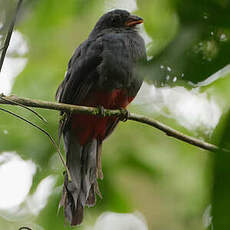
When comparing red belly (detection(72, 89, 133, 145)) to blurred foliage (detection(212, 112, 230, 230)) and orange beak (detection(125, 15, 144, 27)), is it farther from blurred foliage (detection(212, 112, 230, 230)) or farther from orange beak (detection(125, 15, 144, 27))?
blurred foliage (detection(212, 112, 230, 230))

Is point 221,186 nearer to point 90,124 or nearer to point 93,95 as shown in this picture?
point 93,95

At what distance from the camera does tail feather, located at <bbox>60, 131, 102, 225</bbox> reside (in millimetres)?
3246

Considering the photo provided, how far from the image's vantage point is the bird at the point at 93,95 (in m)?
3.52

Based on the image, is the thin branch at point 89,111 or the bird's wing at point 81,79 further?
the bird's wing at point 81,79

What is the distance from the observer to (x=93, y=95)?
12.0 ft

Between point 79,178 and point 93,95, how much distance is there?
2.45ft

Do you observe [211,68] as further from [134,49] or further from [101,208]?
[134,49]

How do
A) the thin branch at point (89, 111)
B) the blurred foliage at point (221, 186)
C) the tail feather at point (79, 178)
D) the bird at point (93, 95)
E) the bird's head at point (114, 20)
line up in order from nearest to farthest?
the blurred foliage at point (221, 186) → the thin branch at point (89, 111) → the tail feather at point (79, 178) → the bird at point (93, 95) → the bird's head at point (114, 20)

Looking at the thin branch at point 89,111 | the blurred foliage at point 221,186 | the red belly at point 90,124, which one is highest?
the blurred foliage at point 221,186

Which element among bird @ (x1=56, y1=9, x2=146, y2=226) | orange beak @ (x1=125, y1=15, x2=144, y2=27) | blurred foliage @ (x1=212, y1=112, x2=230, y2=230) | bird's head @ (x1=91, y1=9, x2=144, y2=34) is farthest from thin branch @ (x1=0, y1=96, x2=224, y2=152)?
blurred foliage @ (x1=212, y1=112, x2=230, y2=230)

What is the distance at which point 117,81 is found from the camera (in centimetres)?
359

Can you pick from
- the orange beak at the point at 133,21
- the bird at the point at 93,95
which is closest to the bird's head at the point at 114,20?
the orange beak at the point at 133,21

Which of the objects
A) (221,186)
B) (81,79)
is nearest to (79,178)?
(81,79)

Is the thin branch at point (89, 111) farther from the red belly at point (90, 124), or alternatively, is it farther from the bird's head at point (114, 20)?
the bird's head at point (114, 20)
